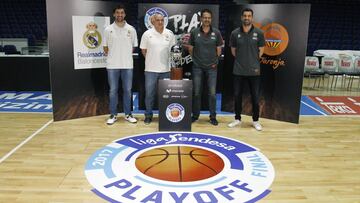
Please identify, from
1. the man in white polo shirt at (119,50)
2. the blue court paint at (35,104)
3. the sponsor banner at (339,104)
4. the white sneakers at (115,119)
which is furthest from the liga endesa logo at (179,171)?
the sponsor banner at (339,104)

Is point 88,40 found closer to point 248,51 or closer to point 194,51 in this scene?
point 194,51

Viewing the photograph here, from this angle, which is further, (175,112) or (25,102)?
(25,102)

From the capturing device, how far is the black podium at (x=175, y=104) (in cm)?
481

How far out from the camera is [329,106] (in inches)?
266

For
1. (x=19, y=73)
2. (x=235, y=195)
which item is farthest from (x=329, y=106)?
(x=19, y=73)

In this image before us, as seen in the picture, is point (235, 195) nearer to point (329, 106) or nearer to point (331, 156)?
point (331, 156)

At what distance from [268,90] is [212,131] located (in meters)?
1.23

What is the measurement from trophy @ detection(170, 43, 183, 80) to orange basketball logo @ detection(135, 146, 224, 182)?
1.11m

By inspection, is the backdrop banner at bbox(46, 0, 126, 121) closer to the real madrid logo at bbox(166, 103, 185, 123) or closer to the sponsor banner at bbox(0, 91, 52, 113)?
the sponsor banner at bbox(0, 91, 52, 113)

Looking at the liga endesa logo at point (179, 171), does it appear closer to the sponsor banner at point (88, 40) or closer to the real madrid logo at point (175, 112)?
the real madrid logo at point (175, 112)

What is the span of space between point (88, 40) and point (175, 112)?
1721 mm

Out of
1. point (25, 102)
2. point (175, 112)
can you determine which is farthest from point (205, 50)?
point (25, 102)

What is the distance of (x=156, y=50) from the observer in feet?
16.3

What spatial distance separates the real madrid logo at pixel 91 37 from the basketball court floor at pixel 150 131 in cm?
114
